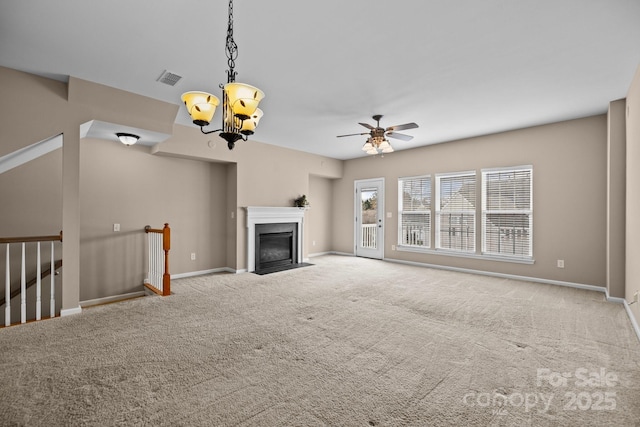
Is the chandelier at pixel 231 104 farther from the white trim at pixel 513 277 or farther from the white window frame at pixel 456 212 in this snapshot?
the white trim at pixel 513 277

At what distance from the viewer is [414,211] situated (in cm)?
682

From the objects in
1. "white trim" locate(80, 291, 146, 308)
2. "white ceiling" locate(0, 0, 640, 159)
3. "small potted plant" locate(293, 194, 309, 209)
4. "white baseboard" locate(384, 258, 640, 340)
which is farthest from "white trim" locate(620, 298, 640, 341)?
"white trim" locate(80, 291, 146, 308)

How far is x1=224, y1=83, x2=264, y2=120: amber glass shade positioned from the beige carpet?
1956mm

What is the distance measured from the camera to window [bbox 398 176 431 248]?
21.6ft

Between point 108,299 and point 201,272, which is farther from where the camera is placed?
point 201,272

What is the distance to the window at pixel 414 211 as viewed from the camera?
660 centimetres

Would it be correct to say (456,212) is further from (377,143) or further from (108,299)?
(108,299)

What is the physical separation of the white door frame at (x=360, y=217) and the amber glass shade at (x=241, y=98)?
5726 mm

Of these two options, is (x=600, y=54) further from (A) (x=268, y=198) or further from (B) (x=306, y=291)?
(A) (x=268, y=198)

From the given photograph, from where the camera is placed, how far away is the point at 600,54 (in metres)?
2.82

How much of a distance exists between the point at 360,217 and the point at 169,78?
5689mm

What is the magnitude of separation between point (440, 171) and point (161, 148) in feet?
18.2

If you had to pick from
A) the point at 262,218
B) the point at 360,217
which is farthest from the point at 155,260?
the point at 360,217

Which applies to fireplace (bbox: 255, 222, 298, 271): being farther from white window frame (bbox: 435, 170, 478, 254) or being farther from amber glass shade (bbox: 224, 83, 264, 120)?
amber glass shade (bbox: 224, 83, 264, 120)
